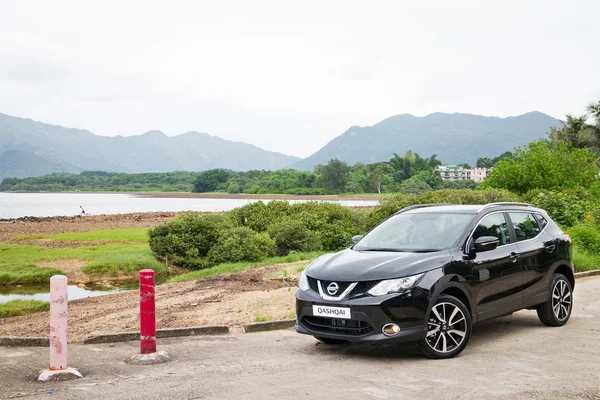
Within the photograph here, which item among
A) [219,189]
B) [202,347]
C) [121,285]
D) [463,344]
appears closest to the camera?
[463,344]

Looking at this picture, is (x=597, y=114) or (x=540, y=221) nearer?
(x=540, y=221)

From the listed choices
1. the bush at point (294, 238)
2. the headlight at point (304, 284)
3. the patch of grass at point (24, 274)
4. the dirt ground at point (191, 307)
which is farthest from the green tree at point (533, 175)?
the headlight at point (304, 284)

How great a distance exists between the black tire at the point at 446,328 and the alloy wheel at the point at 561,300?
99.5 inches

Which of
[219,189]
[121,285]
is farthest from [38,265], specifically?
[219,189]

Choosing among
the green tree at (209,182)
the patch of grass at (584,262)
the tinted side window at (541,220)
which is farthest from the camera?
the green tree at (209,182)

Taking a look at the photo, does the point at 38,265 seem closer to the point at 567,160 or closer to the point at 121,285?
the point at 121,285

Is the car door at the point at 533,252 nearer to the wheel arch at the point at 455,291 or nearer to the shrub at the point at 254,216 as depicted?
the wheel arch at the point at 455,291

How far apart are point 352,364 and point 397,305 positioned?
87cm

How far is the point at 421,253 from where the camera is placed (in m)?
7.68

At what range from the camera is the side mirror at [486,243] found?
25.4ft

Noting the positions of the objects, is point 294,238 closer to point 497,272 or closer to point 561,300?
point 561,300

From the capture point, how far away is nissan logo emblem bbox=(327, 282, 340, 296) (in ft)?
23.8

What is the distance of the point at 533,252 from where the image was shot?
8938 mm

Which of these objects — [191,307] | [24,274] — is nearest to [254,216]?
[24,274]
